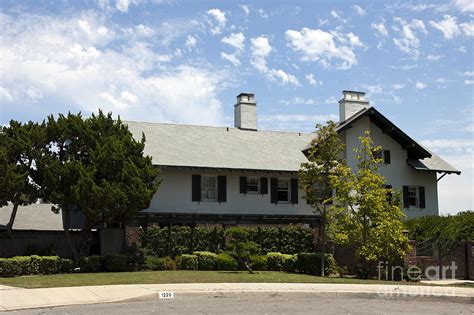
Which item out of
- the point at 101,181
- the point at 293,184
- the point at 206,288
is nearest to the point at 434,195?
the point at 293,184

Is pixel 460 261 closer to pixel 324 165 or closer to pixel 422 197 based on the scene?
pixel 324 165

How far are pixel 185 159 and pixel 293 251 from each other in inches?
265

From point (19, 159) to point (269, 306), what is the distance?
15.0 meters

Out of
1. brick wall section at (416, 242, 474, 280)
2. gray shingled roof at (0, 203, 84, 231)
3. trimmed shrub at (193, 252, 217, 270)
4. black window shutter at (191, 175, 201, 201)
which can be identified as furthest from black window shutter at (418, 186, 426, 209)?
gray shingled roof at (0, 203, 84, 231)

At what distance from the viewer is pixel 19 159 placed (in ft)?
84.1

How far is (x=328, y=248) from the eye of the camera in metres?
27.4

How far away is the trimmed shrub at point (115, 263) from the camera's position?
25016 millimetres

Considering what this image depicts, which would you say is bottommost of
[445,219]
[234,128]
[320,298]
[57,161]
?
[320,298]

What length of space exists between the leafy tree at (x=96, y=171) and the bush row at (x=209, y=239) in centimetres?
→ 193

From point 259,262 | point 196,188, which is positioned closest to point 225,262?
point 259,262

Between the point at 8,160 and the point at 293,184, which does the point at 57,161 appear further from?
the point at 293,184

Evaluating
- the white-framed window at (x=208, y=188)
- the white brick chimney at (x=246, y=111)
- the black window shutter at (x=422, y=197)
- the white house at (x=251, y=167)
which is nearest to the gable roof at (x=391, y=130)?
the white house at (x=251, y=167)

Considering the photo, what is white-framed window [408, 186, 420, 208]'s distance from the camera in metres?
35.0

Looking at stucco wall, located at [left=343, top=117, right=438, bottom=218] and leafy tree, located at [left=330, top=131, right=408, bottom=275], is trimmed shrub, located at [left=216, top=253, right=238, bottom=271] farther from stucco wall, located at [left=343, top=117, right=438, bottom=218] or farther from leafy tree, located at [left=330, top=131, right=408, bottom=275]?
stucco wall, located at [left=343, top=117, right=438, bottom=218]
